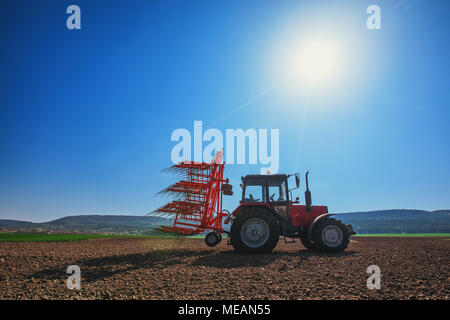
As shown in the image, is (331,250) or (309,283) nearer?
(309,283)

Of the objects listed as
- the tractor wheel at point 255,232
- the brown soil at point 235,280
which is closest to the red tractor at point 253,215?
the tractor wheel at point 255,232

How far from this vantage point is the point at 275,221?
775 cm

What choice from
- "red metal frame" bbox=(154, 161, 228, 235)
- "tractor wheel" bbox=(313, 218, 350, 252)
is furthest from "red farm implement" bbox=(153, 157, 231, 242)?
"tractor wheel" bbox=(313, 218, 350, 252)

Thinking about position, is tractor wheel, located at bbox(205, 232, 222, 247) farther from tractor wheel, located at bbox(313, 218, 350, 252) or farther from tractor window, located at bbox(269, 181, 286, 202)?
tractor wheel, located at bbox(313, 218, 350, 252)

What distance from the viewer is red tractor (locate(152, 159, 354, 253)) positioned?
7.73 meters

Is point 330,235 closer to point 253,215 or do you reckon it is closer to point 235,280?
point 253,215

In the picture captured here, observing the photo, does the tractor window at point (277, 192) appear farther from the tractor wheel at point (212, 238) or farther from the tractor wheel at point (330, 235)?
the tractor wheel at point (212, 238)

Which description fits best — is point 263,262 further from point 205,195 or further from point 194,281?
point 205,195

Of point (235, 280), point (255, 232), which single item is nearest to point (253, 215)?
point (255, 232)

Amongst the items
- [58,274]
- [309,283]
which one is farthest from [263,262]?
[58,274]
